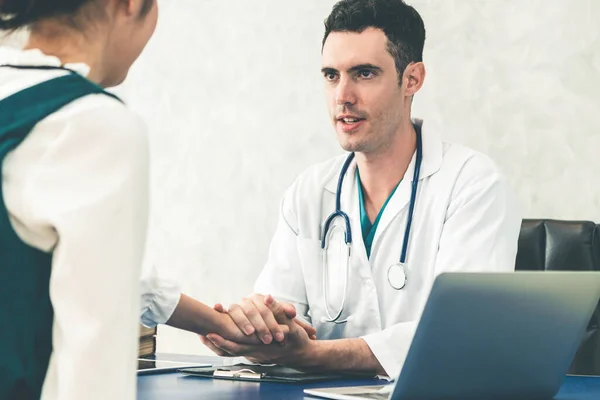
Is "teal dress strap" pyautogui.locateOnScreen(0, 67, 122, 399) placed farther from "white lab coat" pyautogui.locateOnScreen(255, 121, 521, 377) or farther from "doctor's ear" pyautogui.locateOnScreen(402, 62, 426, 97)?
"doctor's ear" pyautogui.locateOnScreen(402, 62, 426, 97)

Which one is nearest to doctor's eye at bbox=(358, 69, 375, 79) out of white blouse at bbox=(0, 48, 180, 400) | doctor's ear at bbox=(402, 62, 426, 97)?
doctor's ear at bbox=(402, 62, 426, 97)

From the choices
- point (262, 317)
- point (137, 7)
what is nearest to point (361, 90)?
point (262, 317)

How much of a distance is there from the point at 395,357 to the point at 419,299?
0.37 m

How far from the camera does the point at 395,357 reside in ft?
5.61

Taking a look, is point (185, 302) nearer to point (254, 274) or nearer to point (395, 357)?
point (395, 357)

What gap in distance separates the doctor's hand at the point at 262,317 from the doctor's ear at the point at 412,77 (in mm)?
906

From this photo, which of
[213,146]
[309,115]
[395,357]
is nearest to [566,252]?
[395,357]

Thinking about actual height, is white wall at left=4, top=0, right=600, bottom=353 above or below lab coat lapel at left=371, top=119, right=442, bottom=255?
above

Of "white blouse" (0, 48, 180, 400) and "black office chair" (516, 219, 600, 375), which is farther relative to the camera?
"black office chair" (516, 219, 600, 375)

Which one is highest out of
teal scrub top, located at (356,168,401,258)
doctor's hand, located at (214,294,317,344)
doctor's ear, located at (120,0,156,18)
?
doctor's ear, located at (120,0,156,18)

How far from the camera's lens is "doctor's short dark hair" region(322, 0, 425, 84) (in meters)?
2.26

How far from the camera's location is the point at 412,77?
2.36 m

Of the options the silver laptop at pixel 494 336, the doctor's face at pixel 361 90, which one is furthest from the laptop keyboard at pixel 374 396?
the doctor's face at pixel 361 90

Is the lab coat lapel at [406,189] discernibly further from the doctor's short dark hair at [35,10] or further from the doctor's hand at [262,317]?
the doctor's short dark hair at [35,10]
